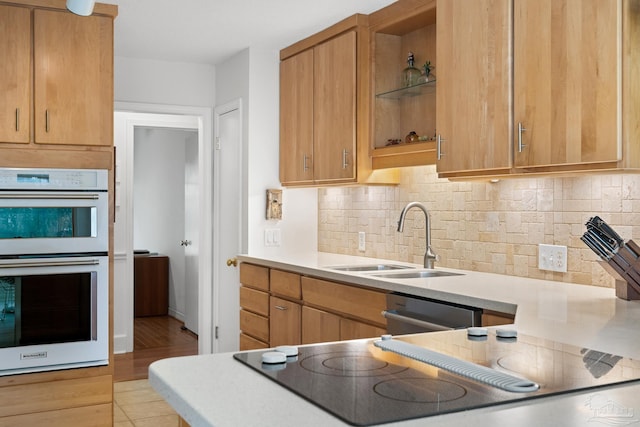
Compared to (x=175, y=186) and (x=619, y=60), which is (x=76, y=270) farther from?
(x=175, y=186)

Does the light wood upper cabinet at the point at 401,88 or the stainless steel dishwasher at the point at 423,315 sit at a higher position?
the light wood upper cabinet at the point at 401,88

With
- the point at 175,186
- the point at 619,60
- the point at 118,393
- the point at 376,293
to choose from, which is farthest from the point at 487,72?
the point at 175,186

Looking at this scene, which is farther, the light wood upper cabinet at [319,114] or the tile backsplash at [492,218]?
the light wood upper cabinet at [319,114]

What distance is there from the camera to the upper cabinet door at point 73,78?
3.48 metres

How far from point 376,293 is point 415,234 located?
932 millimetres

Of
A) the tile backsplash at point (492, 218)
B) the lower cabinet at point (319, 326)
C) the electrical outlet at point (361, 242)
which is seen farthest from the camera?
the electrical outlet at point (361, 242)

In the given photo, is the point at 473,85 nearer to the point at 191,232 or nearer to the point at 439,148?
the point at 439,148

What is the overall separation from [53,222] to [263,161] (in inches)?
66.4

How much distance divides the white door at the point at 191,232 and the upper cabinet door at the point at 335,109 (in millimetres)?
2791

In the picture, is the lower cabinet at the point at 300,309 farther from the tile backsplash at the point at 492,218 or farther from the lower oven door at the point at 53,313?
the lower oven door at the point at 53,313

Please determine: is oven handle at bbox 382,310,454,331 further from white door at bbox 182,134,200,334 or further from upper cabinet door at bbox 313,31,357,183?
white door at bbox 182,134,200,334

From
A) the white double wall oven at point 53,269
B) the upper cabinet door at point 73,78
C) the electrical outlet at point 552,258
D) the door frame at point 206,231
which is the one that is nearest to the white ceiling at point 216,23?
the upper cabinet door at point 73,78

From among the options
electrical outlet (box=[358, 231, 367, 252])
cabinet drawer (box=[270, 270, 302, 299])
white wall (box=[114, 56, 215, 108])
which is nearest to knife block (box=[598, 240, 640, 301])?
cabinet drawer (box=[270, 270, 302, 299])

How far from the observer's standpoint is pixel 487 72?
2.86 m
